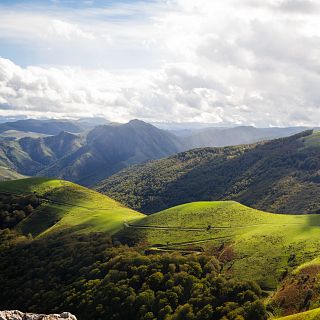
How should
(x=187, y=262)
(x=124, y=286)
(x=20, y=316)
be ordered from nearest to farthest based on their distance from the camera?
(x=20, y=316) < (x=124, y=286) < (x=187, y=262)

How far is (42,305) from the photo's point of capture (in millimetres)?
144625

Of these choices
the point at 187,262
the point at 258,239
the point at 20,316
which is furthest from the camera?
the point at 258,239

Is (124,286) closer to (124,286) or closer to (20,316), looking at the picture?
(124,286)

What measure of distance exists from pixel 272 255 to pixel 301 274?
20.4 m

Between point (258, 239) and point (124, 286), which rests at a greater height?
point (258, 239)

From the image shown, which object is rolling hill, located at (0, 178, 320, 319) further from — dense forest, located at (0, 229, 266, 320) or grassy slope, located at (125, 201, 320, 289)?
dense forest, located at (0, 229, 266, 320)

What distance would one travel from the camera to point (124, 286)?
132 metres

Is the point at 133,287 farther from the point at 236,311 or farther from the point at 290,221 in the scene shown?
the point at 290,221

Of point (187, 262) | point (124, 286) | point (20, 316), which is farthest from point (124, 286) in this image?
point (20, 316)

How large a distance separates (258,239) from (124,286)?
53242 millimetres

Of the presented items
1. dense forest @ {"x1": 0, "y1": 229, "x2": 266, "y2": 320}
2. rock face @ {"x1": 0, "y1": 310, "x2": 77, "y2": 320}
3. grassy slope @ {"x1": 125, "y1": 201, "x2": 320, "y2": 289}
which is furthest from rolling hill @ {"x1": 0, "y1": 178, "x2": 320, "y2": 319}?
rock face @ {"x1": 0, "y1": 310, "x2": 77, "y2": 320}

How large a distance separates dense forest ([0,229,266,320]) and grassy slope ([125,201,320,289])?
426 inches

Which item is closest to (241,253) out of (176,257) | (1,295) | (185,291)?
(176,257)

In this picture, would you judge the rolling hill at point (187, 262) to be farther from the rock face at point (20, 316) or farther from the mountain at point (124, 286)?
the rock face at point (20, 316)
